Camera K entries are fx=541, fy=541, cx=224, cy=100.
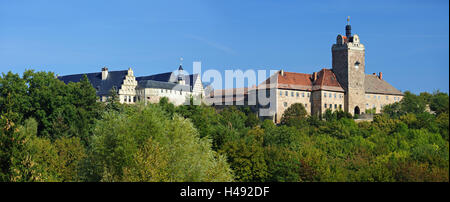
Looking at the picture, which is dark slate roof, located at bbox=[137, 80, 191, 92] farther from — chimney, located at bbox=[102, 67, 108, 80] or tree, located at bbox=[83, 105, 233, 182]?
tree, located at bbox=[83, 105, 233, 182]

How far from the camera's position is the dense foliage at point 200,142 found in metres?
33.9

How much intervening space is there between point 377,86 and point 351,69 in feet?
27.9

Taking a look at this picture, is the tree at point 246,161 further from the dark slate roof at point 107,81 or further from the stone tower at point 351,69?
the dark slate roof at point 107,81

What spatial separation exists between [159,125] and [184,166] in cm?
535

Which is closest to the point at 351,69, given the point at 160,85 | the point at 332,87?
the point at 332,87

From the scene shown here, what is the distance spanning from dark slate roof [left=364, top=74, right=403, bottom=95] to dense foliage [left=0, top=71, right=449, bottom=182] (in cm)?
323

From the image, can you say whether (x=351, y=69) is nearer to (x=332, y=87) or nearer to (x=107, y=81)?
(x=332, y=87)

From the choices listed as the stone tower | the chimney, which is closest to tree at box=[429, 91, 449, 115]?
the stone tower

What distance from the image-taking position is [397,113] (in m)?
78.1

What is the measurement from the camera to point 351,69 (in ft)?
258

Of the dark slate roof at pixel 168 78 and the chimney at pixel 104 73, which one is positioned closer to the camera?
the chimney at pixel 104 73

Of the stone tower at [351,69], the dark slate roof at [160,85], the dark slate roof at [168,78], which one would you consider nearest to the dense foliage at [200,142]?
the stone tower at [351,69]

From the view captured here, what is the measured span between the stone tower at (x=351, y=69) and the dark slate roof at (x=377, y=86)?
298 cm
